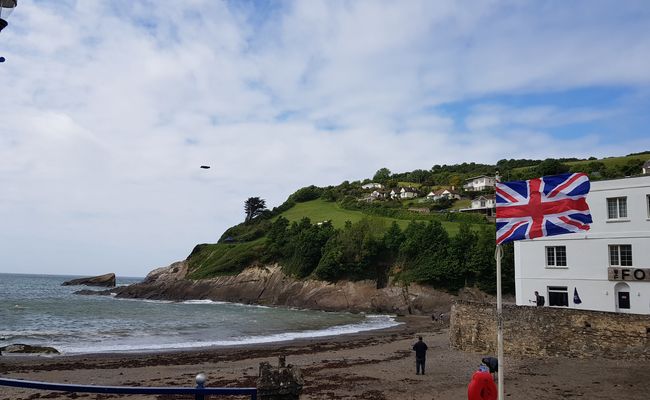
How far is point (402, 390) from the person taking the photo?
59.0 feet

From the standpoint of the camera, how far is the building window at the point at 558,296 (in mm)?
28052

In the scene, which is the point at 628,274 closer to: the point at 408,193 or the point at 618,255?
the point at 618,255

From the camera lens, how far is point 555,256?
2852 cm

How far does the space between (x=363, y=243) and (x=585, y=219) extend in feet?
191

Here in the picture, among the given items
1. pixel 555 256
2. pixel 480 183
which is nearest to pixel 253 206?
pixel 480 183

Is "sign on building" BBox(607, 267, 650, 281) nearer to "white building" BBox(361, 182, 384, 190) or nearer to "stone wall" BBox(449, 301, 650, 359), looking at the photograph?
"stone wall" BBox(449, 301, 650, 359)

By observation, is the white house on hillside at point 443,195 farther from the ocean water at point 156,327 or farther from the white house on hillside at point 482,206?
the ocean water at point 156,327

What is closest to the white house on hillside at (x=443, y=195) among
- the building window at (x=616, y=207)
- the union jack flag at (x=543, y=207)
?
the building window at (x=616, y=207)

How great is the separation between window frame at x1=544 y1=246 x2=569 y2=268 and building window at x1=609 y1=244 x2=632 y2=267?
2353 millimetres

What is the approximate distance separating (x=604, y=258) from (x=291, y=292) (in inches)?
1941

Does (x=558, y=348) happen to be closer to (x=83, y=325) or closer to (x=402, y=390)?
(x=402, y=390)

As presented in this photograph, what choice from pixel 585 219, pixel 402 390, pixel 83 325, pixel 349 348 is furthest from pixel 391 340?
pixel 83 325

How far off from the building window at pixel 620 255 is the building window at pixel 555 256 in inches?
96.9

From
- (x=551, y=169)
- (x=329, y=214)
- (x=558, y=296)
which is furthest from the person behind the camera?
(x=551, y=169)
